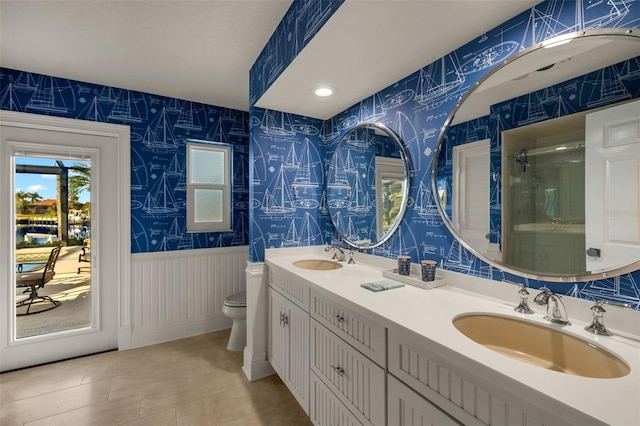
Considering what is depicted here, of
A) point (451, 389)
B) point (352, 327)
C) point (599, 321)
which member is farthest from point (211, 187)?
point (599, 321)

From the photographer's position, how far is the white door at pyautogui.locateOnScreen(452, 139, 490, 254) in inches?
52.2

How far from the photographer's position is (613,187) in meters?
0.94

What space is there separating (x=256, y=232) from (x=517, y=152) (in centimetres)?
180

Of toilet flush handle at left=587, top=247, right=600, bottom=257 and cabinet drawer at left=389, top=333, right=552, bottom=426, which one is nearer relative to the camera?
cabinet drawer at left=389, top=333, right=552, bottom=426

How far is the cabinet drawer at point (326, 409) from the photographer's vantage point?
1368mm

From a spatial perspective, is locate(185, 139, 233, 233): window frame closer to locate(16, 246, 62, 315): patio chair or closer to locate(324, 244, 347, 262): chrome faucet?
locate(16, 246, 62, 315): patio chair

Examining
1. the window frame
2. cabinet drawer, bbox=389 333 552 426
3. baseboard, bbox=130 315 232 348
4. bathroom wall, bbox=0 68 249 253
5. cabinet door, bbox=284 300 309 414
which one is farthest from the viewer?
the window frame

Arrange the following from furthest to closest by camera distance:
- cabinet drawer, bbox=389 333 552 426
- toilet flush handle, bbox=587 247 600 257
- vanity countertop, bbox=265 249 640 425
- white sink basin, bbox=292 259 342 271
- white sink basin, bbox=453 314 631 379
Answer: white sink basin, bbox=292 259 342 271 < toilet flush handle, bbox=587 247 600 257 < white sink basin, bbox=453 314 631 379 < cabinet drawer, bbox=389 333 552 426 < vanity countertop, bbox=265 249 640 425

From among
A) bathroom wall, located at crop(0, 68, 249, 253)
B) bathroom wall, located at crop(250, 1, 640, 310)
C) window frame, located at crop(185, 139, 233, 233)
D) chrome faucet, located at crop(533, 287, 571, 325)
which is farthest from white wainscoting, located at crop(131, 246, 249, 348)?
chrome faucet, located at crop(533, 287, 571, 325)

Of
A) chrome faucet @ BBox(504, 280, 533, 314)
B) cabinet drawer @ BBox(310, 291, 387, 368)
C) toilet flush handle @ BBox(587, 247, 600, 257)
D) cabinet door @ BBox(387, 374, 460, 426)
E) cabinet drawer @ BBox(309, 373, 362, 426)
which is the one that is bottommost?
cabinet drawer @ BBox(309, 373, 362, 426)

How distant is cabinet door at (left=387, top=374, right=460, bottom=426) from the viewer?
35.1 inches

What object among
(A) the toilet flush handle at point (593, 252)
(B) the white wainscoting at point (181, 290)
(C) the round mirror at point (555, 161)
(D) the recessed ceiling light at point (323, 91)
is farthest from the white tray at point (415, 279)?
(B) the white wainscoting at point (181, 290)

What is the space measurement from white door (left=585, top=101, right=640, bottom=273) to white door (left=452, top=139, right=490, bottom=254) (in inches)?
14.4

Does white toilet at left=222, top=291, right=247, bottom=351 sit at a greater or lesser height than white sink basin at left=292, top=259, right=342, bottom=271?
lesser
